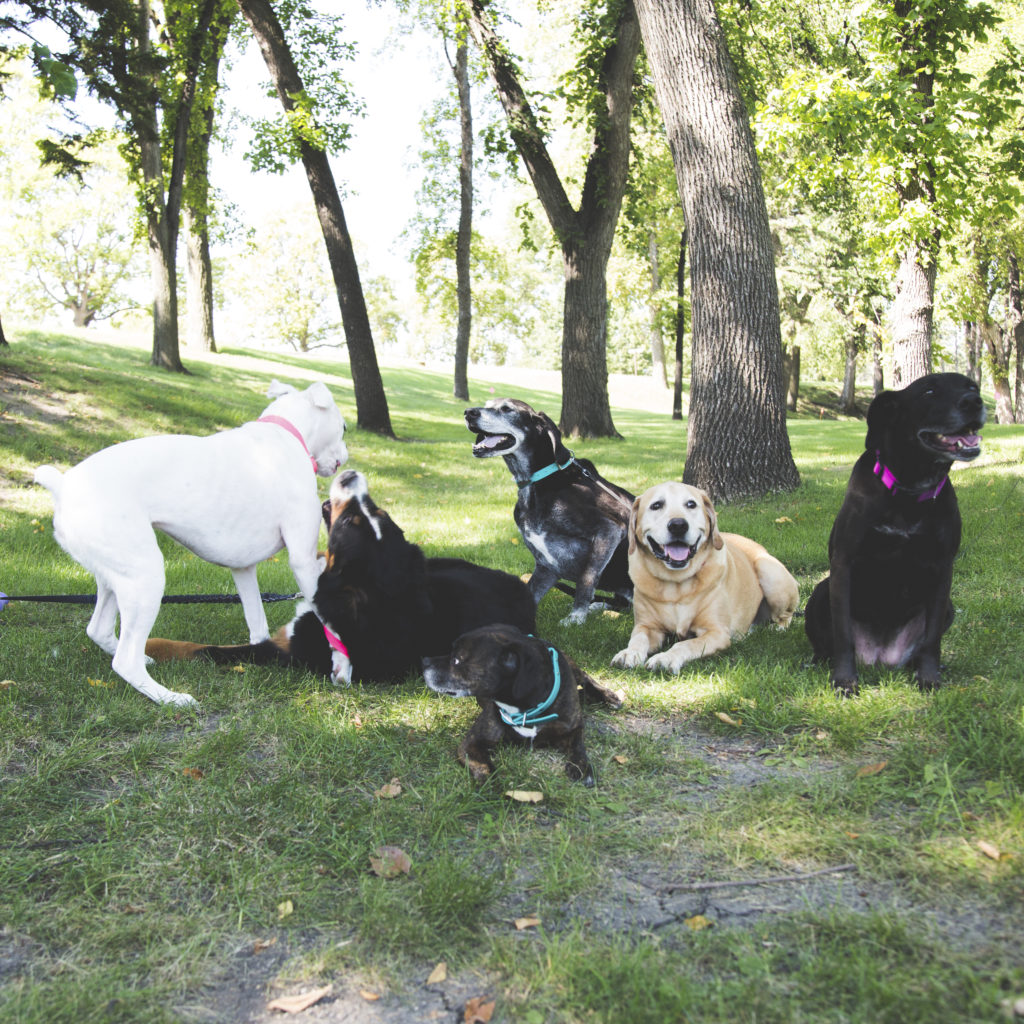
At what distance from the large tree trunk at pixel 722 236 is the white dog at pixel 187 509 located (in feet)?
17.2

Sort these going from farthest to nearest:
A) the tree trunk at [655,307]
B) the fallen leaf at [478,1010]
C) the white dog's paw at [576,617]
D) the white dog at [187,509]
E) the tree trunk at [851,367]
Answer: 1. the tree trunk at [655,307]
2. the tree trunk at [851,367]
3. the white dog's paw at [576,617]
4. the white dog at [187,509]
5. the fallen leaf at [478,1010]

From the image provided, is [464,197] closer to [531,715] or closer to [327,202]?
[327,202]

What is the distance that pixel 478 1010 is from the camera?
2207mm

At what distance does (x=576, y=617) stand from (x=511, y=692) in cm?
267

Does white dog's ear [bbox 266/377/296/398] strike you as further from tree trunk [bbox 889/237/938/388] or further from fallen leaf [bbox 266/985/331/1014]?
tree trunk [bbox 889/237/938/388]

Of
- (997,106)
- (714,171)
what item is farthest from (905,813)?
(997,106)

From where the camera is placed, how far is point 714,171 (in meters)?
9.05

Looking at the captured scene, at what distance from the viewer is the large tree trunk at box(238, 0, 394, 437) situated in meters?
15.6

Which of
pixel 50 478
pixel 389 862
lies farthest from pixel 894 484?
pixel 50 478

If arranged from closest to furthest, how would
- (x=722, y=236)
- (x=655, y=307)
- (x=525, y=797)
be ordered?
(x=525, y=797) → (x=722, y=236) → (x=655, y=307)

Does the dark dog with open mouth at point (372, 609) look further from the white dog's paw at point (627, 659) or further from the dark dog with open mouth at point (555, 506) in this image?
the dark dog with open mouth at point (555, 506)

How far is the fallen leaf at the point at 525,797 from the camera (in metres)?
3.36

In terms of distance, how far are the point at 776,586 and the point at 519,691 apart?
2.99m

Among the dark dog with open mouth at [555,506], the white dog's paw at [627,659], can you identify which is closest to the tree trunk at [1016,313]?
the dark dog with open mouth at [555,506]
